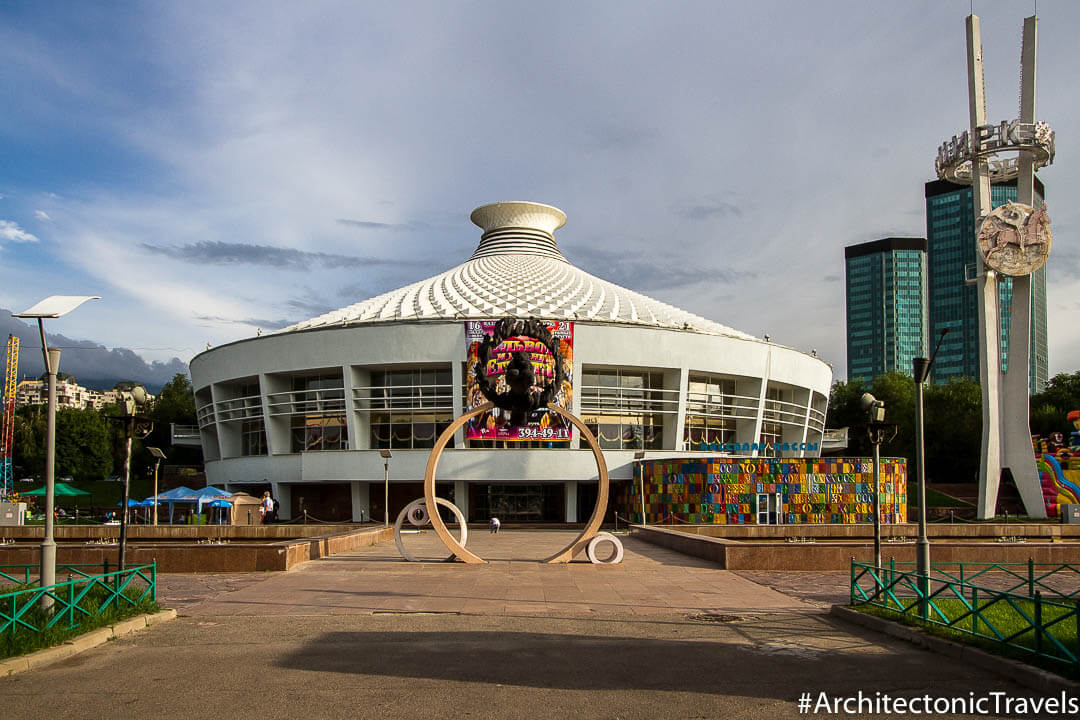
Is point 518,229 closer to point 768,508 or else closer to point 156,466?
point 768,508

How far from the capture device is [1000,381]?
1896 inches

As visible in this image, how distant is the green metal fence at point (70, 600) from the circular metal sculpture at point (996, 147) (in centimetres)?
4598

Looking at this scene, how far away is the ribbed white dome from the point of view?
172 feet

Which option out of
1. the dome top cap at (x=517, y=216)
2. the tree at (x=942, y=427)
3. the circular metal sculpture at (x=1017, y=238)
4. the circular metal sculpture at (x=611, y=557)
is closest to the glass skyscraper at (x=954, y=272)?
the tree at (x=942, y=427)

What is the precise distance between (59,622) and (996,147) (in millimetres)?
48025

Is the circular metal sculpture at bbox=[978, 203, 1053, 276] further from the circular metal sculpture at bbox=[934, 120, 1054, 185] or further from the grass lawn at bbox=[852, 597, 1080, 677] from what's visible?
the grass lawn at bbox=[852, 597, 1080, 677]

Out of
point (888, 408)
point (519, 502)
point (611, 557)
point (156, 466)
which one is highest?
point (888, 408)

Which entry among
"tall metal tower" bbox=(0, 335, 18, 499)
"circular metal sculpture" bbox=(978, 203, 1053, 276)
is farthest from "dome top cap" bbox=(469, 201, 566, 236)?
"tall metal tower" bbox=(0, 335, 18, 499)

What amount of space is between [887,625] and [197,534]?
23043 mm

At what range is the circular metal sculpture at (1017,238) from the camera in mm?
46125

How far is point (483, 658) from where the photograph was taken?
10289 millimetres

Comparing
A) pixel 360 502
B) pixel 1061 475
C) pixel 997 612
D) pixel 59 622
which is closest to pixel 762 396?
pixel 1061 475

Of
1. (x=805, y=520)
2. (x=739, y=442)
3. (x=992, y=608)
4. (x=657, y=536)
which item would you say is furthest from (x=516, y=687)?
(x=739, y=442)

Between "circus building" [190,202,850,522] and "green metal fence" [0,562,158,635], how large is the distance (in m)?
32.5
